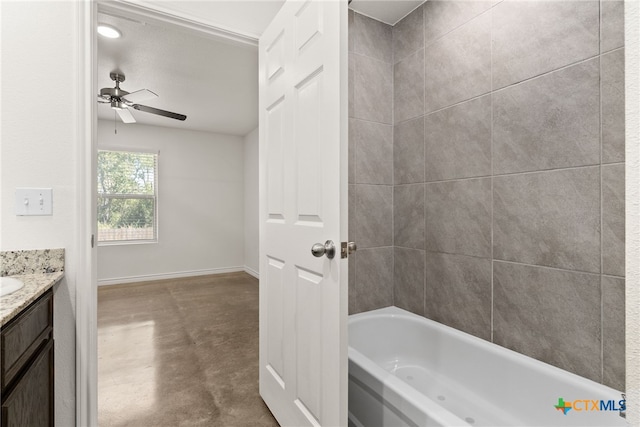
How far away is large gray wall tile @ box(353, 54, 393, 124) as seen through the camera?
2.14 meters

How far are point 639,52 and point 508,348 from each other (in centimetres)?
166

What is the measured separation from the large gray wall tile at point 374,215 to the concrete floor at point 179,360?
4.08 feet

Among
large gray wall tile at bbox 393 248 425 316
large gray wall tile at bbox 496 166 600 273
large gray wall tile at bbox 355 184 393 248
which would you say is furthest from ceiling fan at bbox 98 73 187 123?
large gray wall tile at bbox 496 166 600 273

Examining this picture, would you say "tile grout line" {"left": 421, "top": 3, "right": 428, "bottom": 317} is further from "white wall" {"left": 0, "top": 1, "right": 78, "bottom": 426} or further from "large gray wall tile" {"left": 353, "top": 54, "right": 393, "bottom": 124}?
"white wall" {"left": 0, "top": 1, "right": 78, "bottom": 426}

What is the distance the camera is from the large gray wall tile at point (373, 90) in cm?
214

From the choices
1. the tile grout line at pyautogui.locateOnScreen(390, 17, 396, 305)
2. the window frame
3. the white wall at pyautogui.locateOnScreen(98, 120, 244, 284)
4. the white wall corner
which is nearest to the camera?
the white wall corner

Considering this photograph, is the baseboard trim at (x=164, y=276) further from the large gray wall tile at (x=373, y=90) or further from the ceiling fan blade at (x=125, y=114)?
the large gray wall tile at (x=373, y=90)

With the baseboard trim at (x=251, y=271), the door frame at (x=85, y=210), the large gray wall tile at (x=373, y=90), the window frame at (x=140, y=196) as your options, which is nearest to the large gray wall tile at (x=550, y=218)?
the large gray wall tile at (x=373, y=90)

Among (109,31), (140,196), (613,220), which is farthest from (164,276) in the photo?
(613,220)

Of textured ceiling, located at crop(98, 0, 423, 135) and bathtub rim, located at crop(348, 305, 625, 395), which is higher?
textured ceiling, located at crop(98, 0, 423, 135)

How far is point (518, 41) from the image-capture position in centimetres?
159

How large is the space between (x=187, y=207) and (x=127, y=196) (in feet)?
2.96

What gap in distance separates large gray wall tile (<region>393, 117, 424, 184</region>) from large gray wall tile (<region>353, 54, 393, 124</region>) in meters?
0.14

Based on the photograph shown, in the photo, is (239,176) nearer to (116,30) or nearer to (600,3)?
(116,30)
